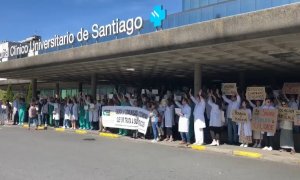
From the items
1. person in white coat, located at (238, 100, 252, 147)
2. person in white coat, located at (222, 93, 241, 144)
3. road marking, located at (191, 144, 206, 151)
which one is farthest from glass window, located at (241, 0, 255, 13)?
road marking, located at (191, 144, 206, 151)

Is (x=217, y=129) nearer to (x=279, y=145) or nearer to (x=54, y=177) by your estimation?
(x=279, y=145)

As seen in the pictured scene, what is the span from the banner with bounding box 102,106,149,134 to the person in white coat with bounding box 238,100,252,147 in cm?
428

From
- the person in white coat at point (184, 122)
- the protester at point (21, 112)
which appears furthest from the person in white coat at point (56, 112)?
the person in white coat at point (184, 122)

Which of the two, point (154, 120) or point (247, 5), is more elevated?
point (247, 5)

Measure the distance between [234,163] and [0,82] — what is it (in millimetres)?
42537

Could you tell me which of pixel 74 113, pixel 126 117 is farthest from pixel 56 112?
pixel 126 117

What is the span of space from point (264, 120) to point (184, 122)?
313cm

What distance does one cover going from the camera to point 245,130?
591 inches

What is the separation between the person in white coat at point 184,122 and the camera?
1620 centimetres

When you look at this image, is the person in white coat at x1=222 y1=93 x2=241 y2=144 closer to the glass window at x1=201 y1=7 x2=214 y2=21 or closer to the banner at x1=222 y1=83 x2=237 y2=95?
the banner at x1=222 y1=83 x2=237 y2=95

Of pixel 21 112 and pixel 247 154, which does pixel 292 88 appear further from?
pixel 21 112

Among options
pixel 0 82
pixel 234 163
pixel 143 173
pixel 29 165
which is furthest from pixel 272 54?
pixel 0 82

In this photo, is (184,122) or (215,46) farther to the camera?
(184,122)

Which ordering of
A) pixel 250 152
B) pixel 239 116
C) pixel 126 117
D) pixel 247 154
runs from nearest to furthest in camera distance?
Answer: 1. pixel 247 154
2. pixel 250 152
3. pixel 239 116
4. pixel 126 117
